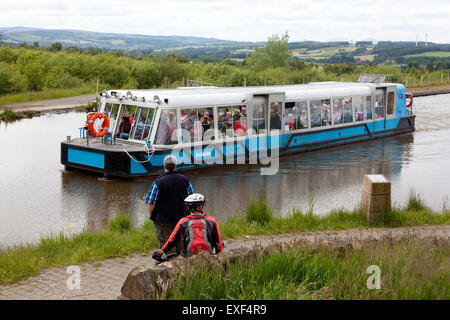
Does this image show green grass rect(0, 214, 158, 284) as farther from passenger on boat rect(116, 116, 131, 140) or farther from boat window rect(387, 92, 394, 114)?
boat window rect(387, 92, 394, 114)

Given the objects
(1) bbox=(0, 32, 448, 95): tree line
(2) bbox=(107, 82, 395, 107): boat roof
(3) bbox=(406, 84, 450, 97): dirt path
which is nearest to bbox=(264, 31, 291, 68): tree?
(1) bbox=(0, 32, 448, 95): tree line

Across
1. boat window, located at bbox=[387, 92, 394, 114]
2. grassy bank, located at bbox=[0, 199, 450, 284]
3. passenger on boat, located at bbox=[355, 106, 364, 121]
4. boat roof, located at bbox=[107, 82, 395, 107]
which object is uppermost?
boat roof, located at bbox=[107, 82, 395, 107]

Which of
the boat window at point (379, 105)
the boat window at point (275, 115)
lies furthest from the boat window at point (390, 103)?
the boat window at point (275, 115)

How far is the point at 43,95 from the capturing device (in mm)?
43062

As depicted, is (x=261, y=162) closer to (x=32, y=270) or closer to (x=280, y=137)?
(x=280, y=137)

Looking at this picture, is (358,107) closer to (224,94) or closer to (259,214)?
(224,94)

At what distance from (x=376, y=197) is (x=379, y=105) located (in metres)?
17.0

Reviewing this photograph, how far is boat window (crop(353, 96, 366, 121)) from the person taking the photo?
2698 cm

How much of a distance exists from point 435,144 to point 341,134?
4.40m

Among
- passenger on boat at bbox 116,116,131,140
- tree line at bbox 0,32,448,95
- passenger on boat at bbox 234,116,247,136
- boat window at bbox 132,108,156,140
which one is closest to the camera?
boat window at bbox 132,108,156,140

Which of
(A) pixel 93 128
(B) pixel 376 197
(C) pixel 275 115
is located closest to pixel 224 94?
(C) pixel 275 115

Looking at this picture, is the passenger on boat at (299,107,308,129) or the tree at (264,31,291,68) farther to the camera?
the tree at (264,31,291,68)

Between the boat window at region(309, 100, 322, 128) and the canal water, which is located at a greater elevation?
the boat window at region(309, 100, 322, 128)

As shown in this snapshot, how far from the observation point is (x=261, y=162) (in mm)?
21781
